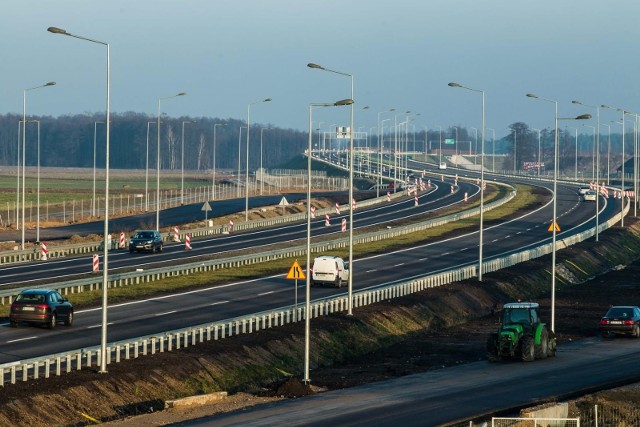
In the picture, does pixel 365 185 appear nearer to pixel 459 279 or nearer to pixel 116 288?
pixel 459 279

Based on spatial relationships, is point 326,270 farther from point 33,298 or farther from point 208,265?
point 33,298

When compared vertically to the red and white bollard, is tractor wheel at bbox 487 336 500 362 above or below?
below

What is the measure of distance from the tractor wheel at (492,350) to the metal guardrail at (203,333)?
8979 mm

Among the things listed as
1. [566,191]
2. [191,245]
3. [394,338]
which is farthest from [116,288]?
[566,191]

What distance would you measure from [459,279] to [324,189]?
103270 mm

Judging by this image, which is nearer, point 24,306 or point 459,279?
point 24,306

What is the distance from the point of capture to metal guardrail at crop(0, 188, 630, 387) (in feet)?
127

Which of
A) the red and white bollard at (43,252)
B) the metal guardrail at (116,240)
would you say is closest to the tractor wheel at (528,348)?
the red and white bollard at (43,252)

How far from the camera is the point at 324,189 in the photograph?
584ft

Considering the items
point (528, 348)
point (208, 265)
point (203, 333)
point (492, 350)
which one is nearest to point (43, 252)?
point (208, 265)

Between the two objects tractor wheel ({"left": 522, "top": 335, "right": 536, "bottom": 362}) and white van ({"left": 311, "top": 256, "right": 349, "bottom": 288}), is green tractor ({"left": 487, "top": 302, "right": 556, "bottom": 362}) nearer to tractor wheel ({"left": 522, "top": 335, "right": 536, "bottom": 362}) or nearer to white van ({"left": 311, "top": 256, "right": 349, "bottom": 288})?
tractor wheel ({"left": 522, "top": 335, "right": 536, "bottom": 362})

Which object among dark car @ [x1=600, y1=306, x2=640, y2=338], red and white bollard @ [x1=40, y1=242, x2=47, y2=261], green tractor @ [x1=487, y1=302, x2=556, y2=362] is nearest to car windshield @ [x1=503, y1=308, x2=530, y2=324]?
green tractor @ [x1=487, y1=302, x2=556, y2=362]

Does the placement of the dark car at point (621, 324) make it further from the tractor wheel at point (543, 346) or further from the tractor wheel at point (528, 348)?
the tractor wheel at point (528, 348)

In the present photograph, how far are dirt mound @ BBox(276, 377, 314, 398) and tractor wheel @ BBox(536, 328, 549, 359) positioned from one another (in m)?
11.6
